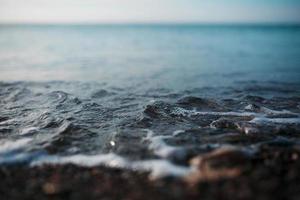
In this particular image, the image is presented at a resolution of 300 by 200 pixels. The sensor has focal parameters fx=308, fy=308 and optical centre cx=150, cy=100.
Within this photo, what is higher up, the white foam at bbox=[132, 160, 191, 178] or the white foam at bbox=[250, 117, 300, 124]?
the white foam at bbox=[132, 160, 191, 178]

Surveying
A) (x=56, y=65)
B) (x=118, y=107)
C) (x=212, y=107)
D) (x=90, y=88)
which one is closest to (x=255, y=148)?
(x=212, y=107)

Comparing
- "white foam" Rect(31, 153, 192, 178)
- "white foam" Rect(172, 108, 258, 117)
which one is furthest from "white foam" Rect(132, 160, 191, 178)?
"white foam" Rect(172, 108, 258, 117)

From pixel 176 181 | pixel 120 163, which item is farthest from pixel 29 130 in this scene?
pixel 176 181

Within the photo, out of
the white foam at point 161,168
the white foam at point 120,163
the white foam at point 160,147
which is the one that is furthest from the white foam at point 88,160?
the white foam at point 160,147

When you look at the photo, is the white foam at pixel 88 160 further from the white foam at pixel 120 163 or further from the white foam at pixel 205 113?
the white foam at pixel 205 113

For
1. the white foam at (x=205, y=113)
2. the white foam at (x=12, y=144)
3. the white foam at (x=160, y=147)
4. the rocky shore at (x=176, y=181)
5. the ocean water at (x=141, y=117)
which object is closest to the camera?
the rocky shore at (x=176, y=181)

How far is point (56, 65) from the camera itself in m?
23.6

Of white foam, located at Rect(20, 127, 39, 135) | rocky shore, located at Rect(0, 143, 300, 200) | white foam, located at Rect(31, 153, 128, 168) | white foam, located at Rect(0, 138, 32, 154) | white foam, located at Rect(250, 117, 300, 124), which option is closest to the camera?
rocky shore, located at Rect(0, 143, 300, 200)

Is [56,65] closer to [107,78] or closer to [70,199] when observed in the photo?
[107,78]

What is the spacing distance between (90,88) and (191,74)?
22.8ft

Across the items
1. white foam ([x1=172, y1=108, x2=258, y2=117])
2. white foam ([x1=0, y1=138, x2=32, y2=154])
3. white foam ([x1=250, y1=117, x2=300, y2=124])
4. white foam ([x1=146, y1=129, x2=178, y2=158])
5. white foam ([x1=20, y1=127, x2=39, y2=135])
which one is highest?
white foam ([x1=146, y1=129, x2=178, y2=158])

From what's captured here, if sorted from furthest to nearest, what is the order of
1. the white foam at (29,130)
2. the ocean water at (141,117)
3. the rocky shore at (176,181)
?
the white foam at (29,130) → the ocean water at (141,117) → the rocky shore at (176,181)

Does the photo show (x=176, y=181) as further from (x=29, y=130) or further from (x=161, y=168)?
(x=29, y=130)

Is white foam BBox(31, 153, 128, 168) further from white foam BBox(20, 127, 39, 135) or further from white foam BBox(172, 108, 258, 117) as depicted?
white foam BBox(172, 108, 258, 117)
